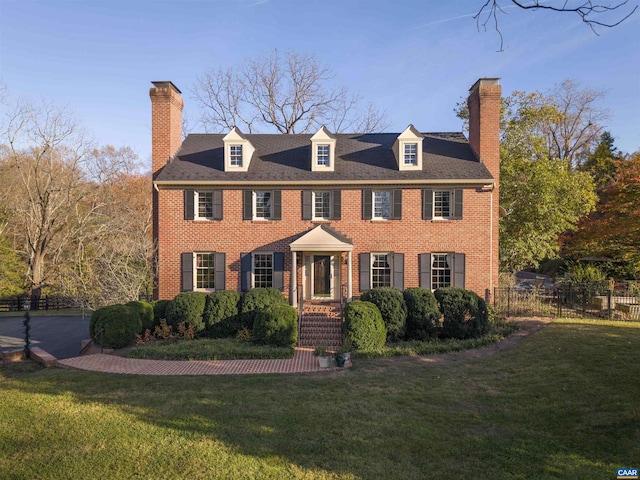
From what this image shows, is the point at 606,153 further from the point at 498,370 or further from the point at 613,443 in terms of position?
the point at 613,443

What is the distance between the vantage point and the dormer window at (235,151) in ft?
54.4

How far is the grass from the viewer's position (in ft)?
36.5

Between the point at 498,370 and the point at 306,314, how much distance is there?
713 centimetres

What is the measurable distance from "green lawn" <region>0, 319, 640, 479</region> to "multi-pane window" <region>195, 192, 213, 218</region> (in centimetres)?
824

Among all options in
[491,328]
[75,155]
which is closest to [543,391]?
[491,328]

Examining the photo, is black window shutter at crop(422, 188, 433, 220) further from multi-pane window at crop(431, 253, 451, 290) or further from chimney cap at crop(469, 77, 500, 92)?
chimney cap at crop(469, 77, 500, 92)

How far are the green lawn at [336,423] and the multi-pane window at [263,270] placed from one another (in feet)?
23.4

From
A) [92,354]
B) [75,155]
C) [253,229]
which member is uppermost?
[75,155]

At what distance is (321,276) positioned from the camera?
16.2 m

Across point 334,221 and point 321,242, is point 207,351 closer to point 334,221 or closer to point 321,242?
point 321,242

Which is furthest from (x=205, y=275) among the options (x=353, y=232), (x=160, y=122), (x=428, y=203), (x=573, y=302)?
(x=573, y=302)

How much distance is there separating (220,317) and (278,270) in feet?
11.5

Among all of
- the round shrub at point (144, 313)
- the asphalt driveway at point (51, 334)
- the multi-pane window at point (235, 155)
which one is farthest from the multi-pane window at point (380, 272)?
the asphalt driveway at point (51, 334)

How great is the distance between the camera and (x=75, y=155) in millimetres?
28578
